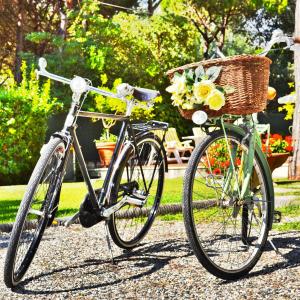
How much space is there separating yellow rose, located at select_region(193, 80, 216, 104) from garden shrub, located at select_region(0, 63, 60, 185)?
976 centimetres

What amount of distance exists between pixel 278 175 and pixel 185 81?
10.3m

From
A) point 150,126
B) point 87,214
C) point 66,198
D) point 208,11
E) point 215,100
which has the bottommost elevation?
point 66,198

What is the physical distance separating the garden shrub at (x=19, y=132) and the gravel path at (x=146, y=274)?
26.9ft

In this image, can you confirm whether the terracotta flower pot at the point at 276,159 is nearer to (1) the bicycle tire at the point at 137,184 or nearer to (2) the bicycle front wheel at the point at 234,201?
(1) the bicycle tire at the point at 137,184

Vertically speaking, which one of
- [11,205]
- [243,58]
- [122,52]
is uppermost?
[122,52]

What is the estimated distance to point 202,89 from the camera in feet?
12.5

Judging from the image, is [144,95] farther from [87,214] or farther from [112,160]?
[87,214]

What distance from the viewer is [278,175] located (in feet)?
45.8

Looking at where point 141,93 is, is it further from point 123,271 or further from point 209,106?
point 123,271

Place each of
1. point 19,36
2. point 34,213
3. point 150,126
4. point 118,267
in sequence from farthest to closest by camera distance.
Result: point 19,36 → point 150,126 → point 118,267 → point 34,213

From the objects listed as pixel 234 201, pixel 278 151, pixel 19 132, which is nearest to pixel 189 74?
pixel 234 201

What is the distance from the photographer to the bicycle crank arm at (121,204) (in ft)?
13.8

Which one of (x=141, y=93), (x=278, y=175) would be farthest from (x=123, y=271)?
(x=278, y=175)

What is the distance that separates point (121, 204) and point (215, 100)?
1.06 metres
